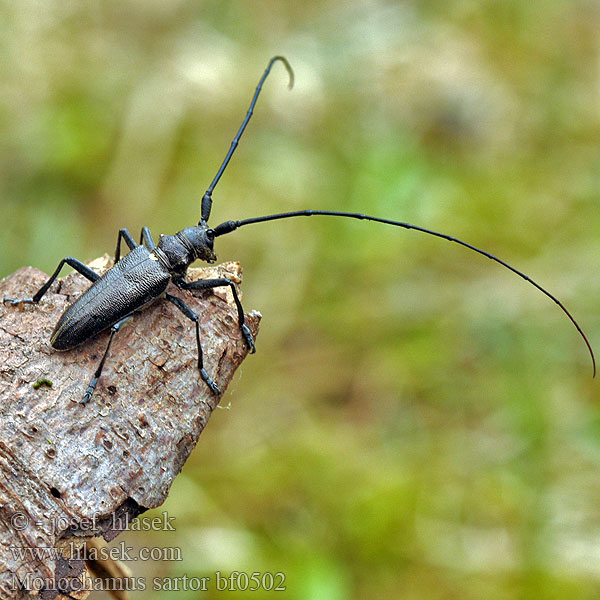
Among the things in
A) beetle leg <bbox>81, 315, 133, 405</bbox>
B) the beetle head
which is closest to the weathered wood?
beetle leg <bbox>81, 315, 133, 405</bbox>

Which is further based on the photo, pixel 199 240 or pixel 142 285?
pixel 199 240

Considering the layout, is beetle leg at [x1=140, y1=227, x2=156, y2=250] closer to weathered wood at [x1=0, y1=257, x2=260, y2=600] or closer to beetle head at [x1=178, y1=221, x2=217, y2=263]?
beetle head at [x1=178, y1=221, x2=217, y2=263]

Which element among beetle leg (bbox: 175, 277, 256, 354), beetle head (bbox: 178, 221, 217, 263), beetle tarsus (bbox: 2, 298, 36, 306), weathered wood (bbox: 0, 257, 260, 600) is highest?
beetle head (bbox: 178, 221, 217, 263)

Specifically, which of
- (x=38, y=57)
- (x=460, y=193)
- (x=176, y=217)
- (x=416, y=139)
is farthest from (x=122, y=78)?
(x=460, y=193)

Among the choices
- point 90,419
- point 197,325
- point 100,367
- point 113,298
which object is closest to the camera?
point 90,419

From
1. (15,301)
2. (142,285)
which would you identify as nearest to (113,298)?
(142,285)


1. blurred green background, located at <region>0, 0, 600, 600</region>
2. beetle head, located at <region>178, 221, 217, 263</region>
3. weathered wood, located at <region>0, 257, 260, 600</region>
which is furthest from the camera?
blurred green background, located at <region>0, 0, 600, 600</region>

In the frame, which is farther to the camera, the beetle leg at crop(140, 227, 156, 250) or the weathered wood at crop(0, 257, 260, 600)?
the beetle leg at crop(140, 227, 156, 250)

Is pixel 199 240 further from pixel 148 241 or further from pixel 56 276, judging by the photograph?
pixel 56 276
